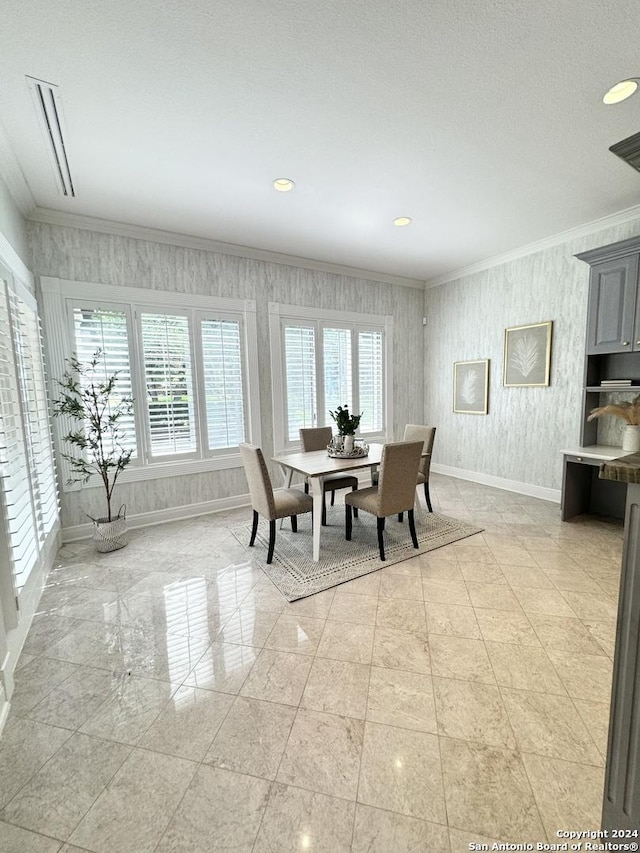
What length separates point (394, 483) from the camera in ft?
9.12

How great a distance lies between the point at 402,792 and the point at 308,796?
33cm

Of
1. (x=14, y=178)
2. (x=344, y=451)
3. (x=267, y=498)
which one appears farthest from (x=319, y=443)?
(x=14, y=178)

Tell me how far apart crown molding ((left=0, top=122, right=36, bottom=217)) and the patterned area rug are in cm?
327

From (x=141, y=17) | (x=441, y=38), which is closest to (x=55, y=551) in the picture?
(x=141, y=17)

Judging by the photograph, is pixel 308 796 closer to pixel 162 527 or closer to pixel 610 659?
pixel 610 659

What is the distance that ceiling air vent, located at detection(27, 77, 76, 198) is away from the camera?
1.80m

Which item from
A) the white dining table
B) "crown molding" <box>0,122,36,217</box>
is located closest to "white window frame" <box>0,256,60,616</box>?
"crown molding" <box>0,122,36,217</box>

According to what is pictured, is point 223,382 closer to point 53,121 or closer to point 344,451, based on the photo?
point 344,451

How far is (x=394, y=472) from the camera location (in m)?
2.74

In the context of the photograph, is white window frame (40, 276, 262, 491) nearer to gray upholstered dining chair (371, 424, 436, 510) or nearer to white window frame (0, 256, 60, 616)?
white window frame (0, 256, 60, 616)

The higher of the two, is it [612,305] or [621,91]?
[621,91]

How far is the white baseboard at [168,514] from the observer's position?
3.36 metres

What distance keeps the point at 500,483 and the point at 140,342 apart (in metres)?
4.67

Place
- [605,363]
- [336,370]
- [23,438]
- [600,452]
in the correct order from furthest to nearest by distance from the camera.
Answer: [336,370] < [605,363] < [600,452] < [23,438]
